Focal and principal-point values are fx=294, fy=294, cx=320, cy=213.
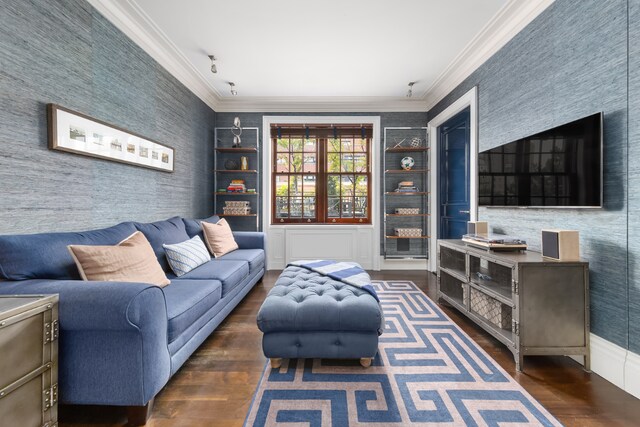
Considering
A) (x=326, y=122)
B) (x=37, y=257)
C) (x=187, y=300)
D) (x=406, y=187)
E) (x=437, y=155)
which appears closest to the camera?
(x=37, y=257)

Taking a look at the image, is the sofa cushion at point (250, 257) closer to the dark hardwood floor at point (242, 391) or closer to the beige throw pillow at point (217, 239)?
the beige throw pillow at point (217, 239)

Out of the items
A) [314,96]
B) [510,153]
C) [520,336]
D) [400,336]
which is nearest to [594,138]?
[510,153]

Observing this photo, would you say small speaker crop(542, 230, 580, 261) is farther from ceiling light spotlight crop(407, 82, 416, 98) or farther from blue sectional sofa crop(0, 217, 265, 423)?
ceiling light spotlight crop(407, 82, 416, 98)

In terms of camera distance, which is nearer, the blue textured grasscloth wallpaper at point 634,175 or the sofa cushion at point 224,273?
the blue textured grasscloth wallpaper at point 634,175

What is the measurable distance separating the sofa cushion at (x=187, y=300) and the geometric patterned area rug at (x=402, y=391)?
56 centimetres

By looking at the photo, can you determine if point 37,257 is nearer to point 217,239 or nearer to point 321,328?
point 321,328

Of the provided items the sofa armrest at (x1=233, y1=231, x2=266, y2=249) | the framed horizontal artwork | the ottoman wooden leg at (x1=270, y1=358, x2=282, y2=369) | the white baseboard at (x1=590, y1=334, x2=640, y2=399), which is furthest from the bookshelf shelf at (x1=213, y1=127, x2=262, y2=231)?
the white baseboard at (x1=590, y1=334, x2=640, y2=399)

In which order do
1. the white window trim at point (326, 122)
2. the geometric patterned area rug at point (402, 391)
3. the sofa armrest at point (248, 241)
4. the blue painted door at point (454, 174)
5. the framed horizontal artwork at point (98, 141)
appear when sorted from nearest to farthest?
the geometric patterned area rug at point (402, 391) < the framed horizontal artwork at point (98, 141) < the blue painted door at point (454, 174) < the sofa armrest at point (248, 241) < the white window trim at point (326, 122)

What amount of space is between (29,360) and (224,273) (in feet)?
4.49

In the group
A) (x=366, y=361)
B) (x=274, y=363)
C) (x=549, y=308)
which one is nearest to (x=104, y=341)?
(x=274, y=363)

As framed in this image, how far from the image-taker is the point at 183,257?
8.19 ft

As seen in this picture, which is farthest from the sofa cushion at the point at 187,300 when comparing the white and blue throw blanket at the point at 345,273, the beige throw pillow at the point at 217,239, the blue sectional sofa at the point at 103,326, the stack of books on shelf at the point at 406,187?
the stack of books on shelf at the point at 406,187

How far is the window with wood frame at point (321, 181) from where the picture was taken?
4.78 m

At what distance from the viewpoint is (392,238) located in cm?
455
